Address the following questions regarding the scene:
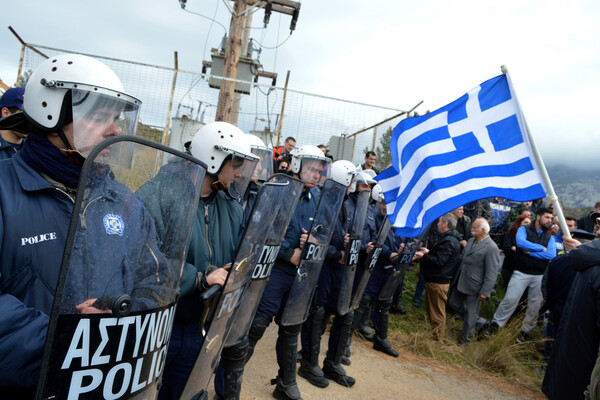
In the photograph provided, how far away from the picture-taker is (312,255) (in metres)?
3.52

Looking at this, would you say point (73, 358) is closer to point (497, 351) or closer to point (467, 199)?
point (467, 199)

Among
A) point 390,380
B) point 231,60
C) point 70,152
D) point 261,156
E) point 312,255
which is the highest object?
point 231,60

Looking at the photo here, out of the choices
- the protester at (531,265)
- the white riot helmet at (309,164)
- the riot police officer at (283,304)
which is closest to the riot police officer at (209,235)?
the riot police officer at (283,304)

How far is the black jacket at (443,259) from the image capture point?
6.23 metres

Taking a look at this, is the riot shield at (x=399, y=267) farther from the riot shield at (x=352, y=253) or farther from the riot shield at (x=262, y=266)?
the riot shield at (x=262, y=266)

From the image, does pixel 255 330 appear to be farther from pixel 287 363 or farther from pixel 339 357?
pixel 339 357

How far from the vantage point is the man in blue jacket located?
1.13m

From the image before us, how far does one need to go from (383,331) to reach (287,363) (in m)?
2.32

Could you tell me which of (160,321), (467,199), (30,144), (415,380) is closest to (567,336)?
(467,199)

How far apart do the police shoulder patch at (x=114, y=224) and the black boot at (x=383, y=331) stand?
16.0ft

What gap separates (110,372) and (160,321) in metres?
0.20

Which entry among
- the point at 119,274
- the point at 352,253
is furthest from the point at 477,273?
the point at 119,274

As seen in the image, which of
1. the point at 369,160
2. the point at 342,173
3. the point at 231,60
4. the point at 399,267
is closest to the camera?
the point at 342,173

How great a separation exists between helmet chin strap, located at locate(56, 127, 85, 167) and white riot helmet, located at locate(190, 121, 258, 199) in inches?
39.4
